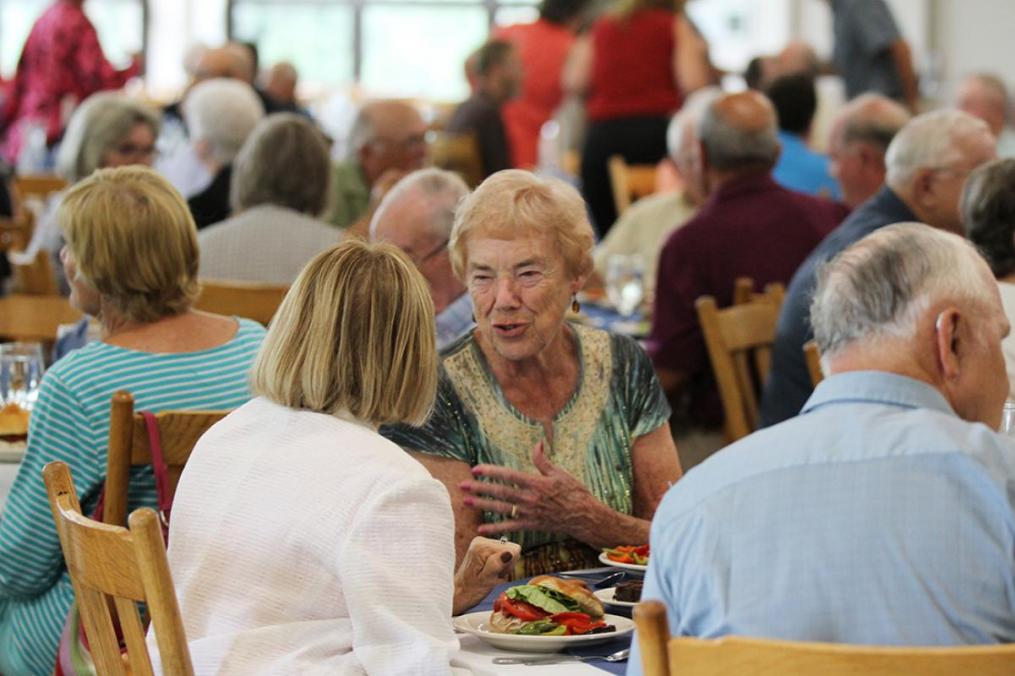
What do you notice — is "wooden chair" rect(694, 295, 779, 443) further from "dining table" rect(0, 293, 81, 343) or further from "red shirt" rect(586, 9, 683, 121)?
"red shirt" rect(586, 9, 683, 121)

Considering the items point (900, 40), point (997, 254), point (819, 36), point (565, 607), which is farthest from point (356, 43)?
point (565, 607)

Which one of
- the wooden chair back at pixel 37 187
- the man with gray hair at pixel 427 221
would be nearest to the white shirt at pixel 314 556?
the man with gray hair at pixel 427 221

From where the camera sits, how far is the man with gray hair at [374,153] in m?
6.18

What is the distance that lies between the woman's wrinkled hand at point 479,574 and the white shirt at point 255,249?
8.17 feet

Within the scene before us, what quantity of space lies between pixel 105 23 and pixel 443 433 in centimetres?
1059

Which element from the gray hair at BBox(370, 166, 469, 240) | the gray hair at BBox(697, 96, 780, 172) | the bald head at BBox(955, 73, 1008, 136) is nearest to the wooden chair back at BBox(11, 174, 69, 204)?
the gray hair at BBox(697, 96, 780, 172)

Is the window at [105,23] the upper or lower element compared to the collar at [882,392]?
lower

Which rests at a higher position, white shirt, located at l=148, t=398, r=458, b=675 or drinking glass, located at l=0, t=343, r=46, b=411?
white shirt, located at l=148, t=398, r=458, b=675

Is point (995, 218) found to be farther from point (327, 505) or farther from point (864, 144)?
point (864, 144)

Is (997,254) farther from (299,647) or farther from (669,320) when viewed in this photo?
(299,647)

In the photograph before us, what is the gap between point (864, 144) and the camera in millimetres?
5559

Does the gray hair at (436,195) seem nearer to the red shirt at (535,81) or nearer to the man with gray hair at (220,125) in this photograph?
the man with gray hair at (220,125)

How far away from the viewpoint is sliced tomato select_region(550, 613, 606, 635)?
85.4 inches

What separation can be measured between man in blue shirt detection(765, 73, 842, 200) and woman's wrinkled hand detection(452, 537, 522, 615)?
14.7 ft
